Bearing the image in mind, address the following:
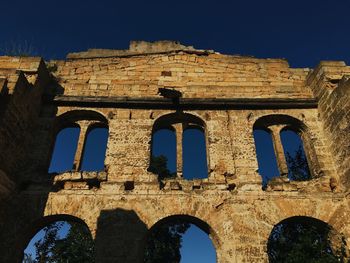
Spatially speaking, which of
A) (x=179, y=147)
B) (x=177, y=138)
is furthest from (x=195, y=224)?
(x=177, y=138)

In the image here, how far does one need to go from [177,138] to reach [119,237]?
3.01 m

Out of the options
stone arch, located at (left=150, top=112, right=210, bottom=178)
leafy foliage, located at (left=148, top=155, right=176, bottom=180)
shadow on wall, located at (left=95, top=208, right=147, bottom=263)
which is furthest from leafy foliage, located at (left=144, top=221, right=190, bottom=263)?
shadow on wall, located at (left=95, top=208, right=147, bottom=263)

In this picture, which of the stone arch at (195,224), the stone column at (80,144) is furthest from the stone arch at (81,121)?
the stone arch at (195,224)

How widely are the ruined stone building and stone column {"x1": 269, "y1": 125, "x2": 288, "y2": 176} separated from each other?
0.09 ft

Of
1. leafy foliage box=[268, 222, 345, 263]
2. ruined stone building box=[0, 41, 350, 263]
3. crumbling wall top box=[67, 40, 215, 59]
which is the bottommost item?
leafy foliage box=[268, 222, 345, 263]

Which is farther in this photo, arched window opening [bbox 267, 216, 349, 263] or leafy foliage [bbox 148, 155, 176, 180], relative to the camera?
leafy foliage [bbox 148, 155, 176, 180]

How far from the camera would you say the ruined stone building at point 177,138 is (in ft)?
21.4

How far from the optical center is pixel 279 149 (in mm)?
8102

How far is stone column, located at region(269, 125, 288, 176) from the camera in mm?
7801

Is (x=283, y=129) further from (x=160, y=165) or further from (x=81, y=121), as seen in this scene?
(x=160, y=165)

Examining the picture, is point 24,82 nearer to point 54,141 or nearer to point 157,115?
point 54,141

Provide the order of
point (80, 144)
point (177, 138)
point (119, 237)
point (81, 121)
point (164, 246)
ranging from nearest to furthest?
point (119, 237) → point (80, 144) → point (177, 138) → point (81, 121) → point (164, 246)

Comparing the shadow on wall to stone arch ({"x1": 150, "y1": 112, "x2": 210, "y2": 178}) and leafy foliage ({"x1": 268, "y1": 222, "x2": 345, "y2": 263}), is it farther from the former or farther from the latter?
leafy foliage ({"x1": 268, "y1": 222, "x2": 345, "y2": 263})

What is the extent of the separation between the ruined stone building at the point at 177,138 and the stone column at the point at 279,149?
0.09 feet
